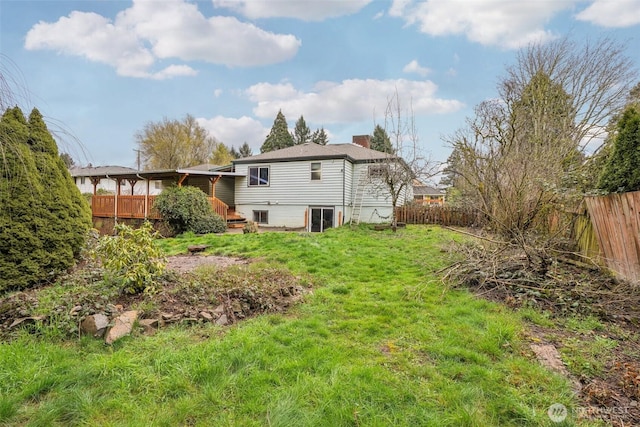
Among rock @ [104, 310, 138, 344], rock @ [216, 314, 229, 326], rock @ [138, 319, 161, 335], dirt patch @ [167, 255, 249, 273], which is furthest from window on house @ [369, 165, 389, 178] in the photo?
rock @ [104, 310, 138, 344]

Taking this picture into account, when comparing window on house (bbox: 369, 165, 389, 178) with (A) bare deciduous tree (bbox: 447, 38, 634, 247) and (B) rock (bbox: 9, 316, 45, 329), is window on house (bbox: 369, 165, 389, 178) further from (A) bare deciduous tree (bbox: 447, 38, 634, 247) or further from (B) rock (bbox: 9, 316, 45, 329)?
(B) rock (bbox: 9, 316, 45, 329)

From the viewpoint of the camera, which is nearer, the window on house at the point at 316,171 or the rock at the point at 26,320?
the rock at the point at 26,320

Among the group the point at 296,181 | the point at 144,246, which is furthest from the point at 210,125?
the point at 144,246

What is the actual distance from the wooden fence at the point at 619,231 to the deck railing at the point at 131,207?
13.6m

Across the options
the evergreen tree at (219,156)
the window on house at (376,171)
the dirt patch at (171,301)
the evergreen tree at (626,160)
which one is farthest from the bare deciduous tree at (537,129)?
the evergreen tree at (219,156)

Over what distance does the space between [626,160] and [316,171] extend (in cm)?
1278

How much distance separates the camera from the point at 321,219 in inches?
632

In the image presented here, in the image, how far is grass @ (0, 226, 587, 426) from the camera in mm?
2012

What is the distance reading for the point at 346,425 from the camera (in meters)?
1.96

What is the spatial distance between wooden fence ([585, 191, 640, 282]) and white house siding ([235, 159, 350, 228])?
11402 millimetres

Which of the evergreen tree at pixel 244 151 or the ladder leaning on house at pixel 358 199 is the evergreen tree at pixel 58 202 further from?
the evergreen tree at pixel 244 151

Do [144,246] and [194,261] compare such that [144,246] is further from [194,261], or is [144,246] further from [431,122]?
[431,122]
